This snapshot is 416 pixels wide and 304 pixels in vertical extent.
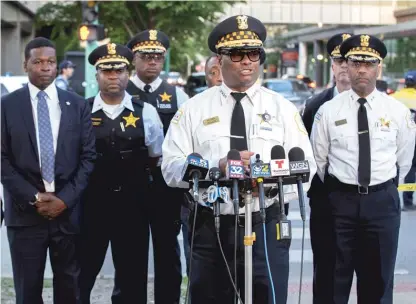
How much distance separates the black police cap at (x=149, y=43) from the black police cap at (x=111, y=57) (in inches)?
19.7

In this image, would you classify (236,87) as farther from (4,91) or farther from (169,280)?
(4,91)

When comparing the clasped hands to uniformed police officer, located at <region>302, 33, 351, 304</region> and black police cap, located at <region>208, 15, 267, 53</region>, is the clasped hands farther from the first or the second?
uniformed police officer, located at <region>302, 33, 351, 304</region>

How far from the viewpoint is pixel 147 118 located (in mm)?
6492

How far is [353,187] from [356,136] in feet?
1.14

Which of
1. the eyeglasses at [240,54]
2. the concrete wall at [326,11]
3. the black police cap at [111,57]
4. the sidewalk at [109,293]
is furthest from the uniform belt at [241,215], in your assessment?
the concrete wall at [326,11]

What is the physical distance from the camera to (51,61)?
585cm

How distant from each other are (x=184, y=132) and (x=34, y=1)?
3353 cm

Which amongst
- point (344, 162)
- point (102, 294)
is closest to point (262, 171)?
point (344, 162)

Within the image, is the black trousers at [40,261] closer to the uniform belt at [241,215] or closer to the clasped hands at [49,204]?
the clasped hands at [49,204]

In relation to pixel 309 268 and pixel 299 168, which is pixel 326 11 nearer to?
pixel 309 268

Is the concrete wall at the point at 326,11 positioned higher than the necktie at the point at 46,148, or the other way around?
the concrete wall at the point at 326,11

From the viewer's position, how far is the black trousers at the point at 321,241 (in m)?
6.05

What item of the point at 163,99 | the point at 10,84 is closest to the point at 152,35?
the point at 163,99

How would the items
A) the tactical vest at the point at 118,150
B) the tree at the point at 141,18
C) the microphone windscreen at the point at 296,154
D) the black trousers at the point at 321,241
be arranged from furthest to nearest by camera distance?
the tree at the point at 141,18 < the tactical vest at the point at 118,150 < the black trousers at the point at 321,241 < the microphone windscreen at the point at 296,154
